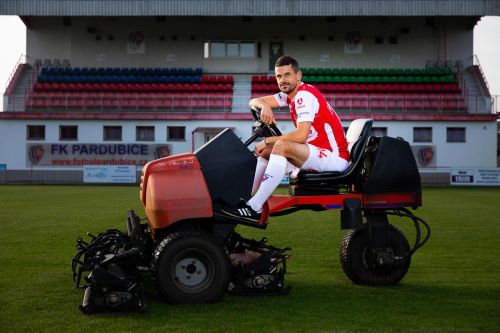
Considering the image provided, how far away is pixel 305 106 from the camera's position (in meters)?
5.48

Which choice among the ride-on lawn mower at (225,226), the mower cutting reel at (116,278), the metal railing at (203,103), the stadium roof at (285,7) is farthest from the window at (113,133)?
the mower cutting reel at (116,278)

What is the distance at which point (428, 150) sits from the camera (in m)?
35.9

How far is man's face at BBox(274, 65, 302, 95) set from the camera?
5.59 metres

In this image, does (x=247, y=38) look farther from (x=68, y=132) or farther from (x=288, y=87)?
(x=288, y=87)

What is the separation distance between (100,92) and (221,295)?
1369 inches

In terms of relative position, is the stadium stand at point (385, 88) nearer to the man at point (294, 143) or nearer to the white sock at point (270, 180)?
the man at point (294, 143)

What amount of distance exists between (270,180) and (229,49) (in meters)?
38.4

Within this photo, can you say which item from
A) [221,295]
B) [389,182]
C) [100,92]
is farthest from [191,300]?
[100,92]

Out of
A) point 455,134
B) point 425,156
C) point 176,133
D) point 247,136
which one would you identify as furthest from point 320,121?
point 455,134

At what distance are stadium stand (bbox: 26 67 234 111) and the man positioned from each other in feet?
103

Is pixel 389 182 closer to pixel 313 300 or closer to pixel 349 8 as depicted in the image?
pixel 313 300

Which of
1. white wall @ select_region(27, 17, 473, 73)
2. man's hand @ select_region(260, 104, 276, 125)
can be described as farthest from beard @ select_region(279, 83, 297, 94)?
white wall @ select_region(27, 17, 473, 73)

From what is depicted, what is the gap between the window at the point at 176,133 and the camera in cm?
3619

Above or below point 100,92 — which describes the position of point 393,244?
below
